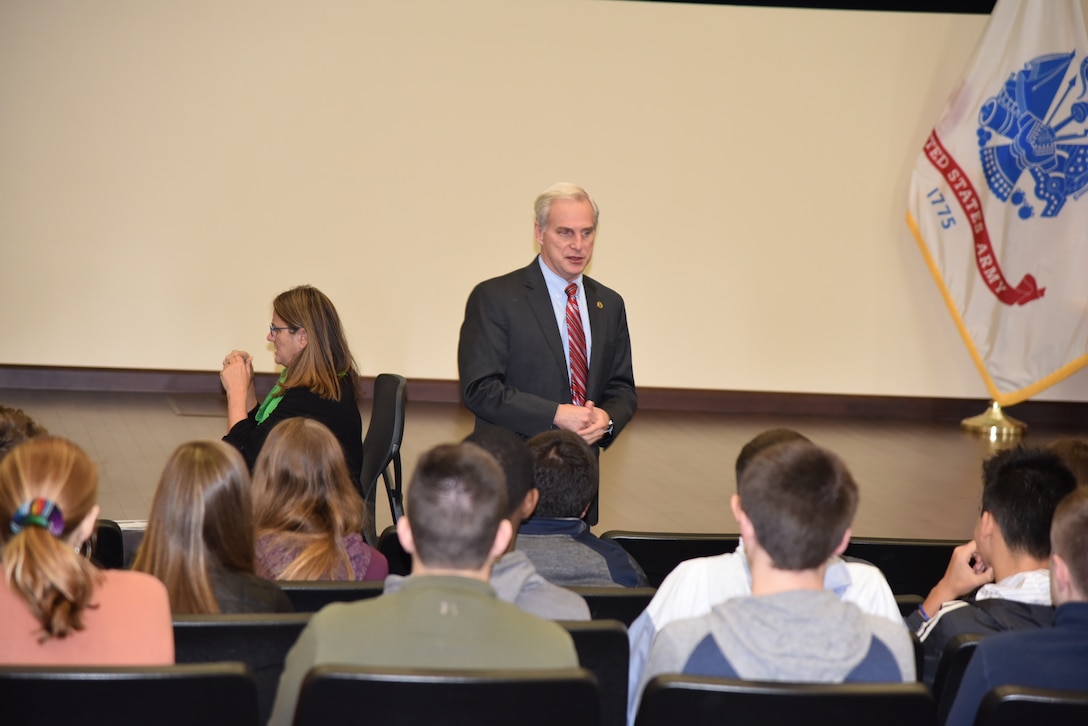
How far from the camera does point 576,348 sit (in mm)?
3967

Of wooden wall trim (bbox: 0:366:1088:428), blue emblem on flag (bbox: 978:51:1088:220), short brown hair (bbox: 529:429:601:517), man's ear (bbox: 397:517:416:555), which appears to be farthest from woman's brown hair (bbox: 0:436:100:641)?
blue emblem on flag (bbox: 978:51:1088:220)

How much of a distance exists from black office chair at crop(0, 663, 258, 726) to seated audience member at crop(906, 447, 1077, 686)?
1418 millimetres

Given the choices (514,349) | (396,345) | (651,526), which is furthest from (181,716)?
(396,345)

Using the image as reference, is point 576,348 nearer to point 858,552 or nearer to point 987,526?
point 858,552

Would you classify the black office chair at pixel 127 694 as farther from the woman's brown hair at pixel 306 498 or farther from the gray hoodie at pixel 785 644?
the woman's brown hair at pixel 306 498

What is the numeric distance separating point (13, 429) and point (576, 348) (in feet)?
5.82

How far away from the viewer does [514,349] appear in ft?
12.8

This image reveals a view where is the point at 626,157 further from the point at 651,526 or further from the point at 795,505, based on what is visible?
the point at 795,505

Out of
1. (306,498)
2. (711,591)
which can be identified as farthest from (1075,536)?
(306,498)

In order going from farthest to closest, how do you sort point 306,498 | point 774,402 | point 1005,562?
point 774,402, point 306,498, point 1005,562

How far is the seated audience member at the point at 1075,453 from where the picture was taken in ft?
9.45

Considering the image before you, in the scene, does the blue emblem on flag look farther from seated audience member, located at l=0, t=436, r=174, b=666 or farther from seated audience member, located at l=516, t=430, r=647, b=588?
seated audience member, located at l=0, t=436, r=174, b=666

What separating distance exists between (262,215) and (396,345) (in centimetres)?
146

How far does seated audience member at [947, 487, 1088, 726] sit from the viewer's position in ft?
6.58
